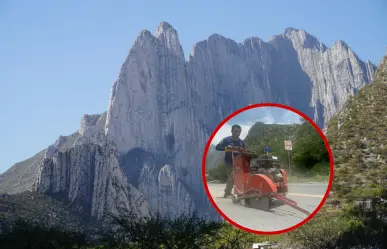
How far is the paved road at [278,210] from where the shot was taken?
97.5 inches

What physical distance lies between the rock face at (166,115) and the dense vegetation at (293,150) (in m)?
89.5

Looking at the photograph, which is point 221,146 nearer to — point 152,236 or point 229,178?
point 229,178

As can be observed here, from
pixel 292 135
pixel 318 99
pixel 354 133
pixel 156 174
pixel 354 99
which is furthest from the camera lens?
pixel 318 99

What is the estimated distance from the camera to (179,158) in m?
157

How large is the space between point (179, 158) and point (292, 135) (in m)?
155

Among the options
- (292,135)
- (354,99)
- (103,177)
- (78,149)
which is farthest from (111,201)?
(292,135)

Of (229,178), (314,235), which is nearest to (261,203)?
(229,178)

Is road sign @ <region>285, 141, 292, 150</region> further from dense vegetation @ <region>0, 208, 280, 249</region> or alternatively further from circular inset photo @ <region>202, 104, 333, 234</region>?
dense vegetation @ <region>0, 208, 280, 249</region>

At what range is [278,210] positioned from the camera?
8.22ft

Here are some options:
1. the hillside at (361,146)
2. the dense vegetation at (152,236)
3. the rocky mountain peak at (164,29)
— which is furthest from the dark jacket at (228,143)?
the rocky mountain peak at (164,29)

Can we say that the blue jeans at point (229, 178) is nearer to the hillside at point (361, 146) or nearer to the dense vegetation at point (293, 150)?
the dense vegetation at point (293, 150)

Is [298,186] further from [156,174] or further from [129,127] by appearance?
[129,127]

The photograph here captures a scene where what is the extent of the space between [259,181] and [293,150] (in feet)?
0.99

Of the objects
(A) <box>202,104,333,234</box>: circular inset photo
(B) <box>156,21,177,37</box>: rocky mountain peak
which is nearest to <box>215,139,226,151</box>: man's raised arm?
(A) <box>202,104,333,234</box>: circular inset photo
